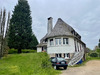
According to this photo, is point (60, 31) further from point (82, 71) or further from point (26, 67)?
point (26, 67)

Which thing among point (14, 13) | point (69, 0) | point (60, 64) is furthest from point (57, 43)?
point (14, 13)

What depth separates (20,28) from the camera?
2786 cm

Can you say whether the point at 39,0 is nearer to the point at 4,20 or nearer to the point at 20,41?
the point at 4,20

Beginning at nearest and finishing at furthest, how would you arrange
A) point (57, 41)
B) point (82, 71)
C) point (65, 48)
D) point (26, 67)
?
point (26, 67), point (82, 71), point (65, 48), point (57, 41)

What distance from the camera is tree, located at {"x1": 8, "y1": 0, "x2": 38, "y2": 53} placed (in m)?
27.0

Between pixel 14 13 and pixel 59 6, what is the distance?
16.3 meters

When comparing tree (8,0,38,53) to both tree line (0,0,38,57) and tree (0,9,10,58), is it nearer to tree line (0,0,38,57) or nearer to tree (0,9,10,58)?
tree line (0,0,38,57)

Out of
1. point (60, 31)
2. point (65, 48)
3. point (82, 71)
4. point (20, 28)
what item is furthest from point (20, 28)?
point (82, 71)

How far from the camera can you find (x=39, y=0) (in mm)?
13859

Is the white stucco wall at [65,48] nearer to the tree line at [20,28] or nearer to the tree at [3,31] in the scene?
the tree line at [20,28]

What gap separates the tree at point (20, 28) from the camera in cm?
2699

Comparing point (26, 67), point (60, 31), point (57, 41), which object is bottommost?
point (26, 67)

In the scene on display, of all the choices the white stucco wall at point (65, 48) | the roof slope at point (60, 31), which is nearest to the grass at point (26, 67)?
the white stucco wall at point (65, 48)

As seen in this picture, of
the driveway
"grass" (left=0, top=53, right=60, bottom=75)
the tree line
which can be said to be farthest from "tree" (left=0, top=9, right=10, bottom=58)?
the tree line
